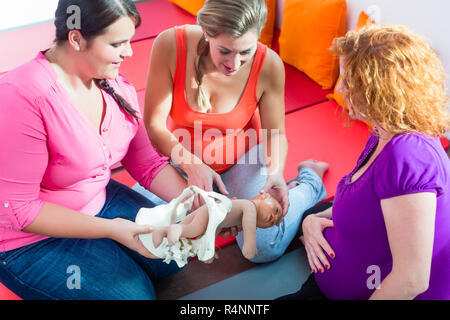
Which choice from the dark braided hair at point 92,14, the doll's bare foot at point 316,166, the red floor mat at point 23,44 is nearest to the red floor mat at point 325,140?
the doll's bare foot at point 316,166

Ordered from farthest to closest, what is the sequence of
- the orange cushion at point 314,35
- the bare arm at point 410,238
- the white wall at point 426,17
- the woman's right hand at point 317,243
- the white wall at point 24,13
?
the white wall at point 24,13, the orange cushion at point 314,35, the white wall at point 426,17, the woman's right hand at point 317,243, the bare arm at point 410,238

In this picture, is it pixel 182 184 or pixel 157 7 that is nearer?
pixel 182 184

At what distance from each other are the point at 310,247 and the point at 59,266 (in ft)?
2.67

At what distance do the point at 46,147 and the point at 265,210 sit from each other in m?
0.70

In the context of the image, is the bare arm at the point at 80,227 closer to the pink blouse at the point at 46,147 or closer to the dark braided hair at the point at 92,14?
the pink blouse at the point at 46,147

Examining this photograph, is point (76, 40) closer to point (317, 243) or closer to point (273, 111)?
point (273, 111)

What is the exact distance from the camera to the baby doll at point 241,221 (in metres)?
1.27

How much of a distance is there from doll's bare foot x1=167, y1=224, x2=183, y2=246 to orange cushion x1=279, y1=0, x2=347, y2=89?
1.61m

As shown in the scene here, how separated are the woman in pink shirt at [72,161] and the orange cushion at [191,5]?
6.52ft

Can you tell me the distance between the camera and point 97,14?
117 cm

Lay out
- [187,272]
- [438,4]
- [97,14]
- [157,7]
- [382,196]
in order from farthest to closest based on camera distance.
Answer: [157,7]
[438,4]
[187,272]
[97,14]
[382,196]

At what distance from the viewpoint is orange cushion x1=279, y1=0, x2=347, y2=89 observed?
2414mm
